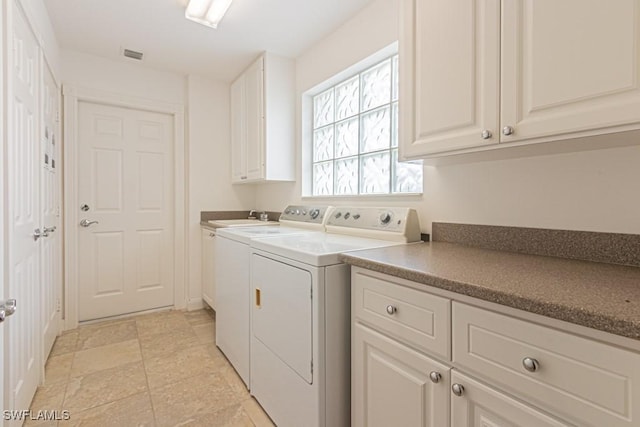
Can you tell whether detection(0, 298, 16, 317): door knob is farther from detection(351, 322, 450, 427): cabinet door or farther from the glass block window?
the glass block window

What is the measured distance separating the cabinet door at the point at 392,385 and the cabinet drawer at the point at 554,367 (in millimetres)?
141

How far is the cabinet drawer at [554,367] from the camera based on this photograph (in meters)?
0.59

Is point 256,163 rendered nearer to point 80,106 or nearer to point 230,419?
point 80,106

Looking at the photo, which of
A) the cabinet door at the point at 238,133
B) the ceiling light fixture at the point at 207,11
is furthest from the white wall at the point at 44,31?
the cabinet door at the point at 238,133

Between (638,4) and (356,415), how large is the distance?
1.50 metres

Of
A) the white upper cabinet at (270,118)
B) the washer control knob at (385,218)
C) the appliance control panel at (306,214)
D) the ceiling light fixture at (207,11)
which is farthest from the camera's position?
the white upper cabinet at (270,118)

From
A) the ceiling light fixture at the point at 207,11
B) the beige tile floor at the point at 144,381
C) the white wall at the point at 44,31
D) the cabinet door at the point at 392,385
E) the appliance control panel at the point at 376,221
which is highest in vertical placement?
the ceiling light fixture at the point at 207,11

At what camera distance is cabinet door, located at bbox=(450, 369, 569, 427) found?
28.2 inches

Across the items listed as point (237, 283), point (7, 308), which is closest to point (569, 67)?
point (7, 308)

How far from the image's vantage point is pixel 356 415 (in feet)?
3.96

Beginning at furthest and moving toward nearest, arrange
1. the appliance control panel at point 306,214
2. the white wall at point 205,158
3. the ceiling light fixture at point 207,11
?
the white wall at point 205,158, the appliance control panel at point 306,214, the ceiling light fixture at point 207,11

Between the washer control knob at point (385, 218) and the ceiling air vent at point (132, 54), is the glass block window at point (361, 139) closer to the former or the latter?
the washer control knob at point (385, 218)

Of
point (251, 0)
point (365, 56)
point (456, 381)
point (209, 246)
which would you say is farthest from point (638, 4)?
point (209, 246)

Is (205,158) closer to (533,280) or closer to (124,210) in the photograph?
(124,210)
